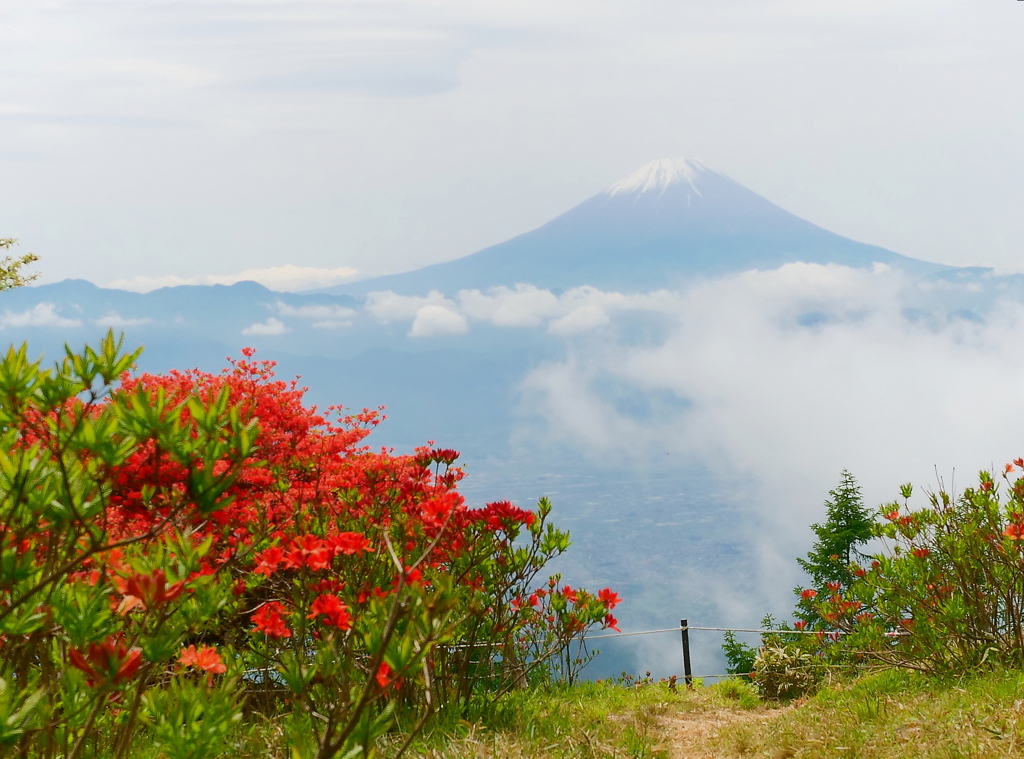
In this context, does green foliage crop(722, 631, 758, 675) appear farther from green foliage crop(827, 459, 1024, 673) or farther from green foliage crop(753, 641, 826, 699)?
green foliage crop(827, 459, 1024, 673)

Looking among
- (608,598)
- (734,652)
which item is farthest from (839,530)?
(608,598)

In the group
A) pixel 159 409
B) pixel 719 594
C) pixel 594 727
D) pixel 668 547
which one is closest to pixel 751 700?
pixel 594 727

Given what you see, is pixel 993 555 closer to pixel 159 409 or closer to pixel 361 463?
pixel 361 463

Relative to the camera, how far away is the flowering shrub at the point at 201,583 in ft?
6.99

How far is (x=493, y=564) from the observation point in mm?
5469

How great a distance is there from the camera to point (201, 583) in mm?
2525

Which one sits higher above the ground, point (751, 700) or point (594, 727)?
point (594, 727)

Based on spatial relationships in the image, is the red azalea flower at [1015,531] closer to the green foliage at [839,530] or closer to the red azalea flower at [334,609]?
the red azalea flower at [334,609]

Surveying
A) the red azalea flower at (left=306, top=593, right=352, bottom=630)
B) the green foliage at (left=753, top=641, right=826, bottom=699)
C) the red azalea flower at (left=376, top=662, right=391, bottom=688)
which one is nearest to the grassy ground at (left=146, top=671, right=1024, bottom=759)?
the red azalea flower at (left=306, top=593, right=352, bottom=630)

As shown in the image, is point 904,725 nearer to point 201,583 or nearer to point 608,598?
point 608,598

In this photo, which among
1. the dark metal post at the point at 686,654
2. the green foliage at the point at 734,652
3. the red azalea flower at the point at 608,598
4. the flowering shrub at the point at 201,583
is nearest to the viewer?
the flowering shrub at the point at 201,583

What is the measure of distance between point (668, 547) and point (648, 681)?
14016cm

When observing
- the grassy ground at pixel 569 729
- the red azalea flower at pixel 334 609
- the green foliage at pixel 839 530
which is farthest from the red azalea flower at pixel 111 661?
the green foliage at pixel 839 530

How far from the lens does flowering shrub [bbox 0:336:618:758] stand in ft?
6.99
